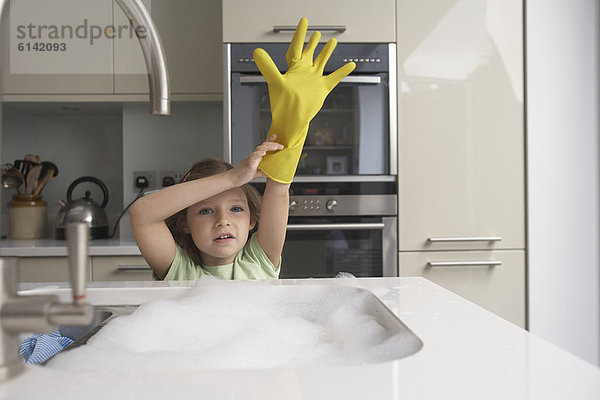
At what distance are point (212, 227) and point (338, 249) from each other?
0.85m

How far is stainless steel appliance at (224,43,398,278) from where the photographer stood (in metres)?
1.85

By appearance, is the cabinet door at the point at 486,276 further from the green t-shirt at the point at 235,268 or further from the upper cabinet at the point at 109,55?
the upper cabinet at the point at 109,55

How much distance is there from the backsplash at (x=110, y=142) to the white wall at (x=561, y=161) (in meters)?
1.30

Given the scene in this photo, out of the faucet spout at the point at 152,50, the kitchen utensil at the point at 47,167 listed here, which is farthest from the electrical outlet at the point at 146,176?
the faucet spout at the point at 152,50

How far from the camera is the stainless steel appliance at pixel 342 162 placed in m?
1.85

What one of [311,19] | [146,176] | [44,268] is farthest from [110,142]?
[311,19]

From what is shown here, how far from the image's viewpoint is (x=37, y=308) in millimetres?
338

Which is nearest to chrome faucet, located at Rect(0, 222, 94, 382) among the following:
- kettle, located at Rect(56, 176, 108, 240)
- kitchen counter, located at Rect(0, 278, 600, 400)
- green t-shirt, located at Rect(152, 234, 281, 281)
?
kitchen counter, located at Rect(0, 278, 600, 400)

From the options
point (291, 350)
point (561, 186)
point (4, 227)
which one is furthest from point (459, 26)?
point (4, 227)

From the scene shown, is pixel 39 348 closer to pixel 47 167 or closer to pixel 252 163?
pixel 252 163

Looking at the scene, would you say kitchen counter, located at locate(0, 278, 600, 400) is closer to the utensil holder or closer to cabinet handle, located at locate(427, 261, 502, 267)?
cabinet handle, located at locate(427, 261, 502, 267)

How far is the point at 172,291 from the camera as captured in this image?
2.41 feet

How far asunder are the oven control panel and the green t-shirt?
0.66 meters

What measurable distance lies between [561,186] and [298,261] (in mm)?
963
